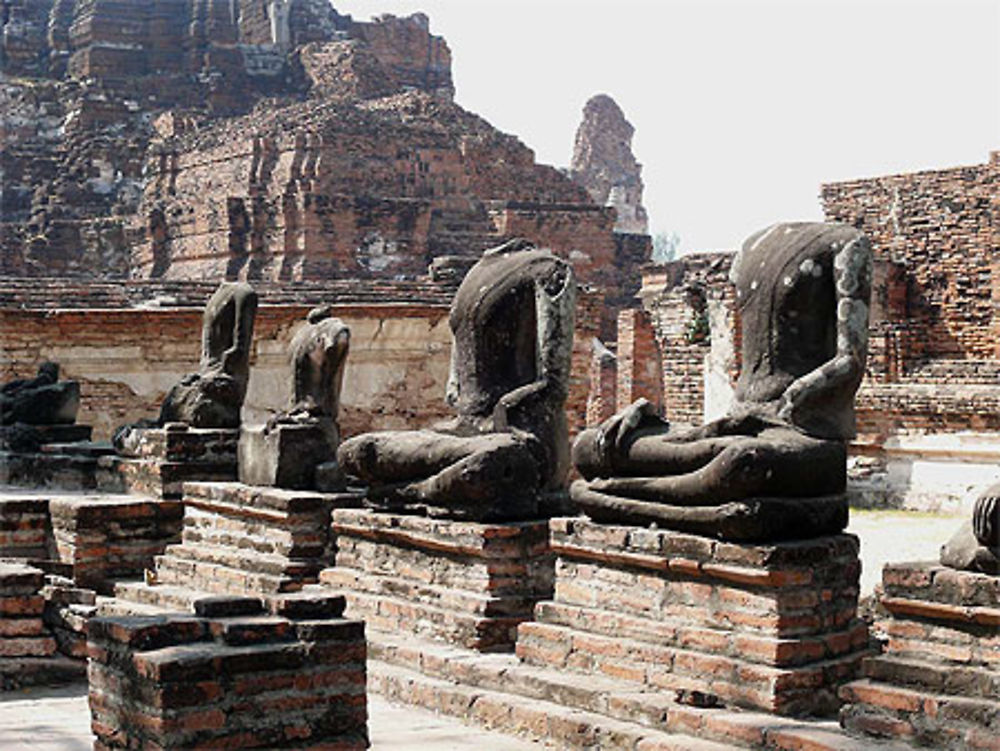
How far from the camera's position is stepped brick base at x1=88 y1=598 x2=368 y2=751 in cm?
448

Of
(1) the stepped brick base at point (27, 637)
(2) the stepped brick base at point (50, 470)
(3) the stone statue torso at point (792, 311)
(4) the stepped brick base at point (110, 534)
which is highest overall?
(3) the stone statue torso at point (792, 311)

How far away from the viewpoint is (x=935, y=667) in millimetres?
4488

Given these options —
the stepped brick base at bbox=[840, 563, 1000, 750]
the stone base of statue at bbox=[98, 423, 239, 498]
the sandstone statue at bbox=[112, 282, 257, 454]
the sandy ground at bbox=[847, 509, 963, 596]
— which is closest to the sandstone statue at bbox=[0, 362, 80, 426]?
the sandstone statue at bbox=[112, 282, 257, 454]

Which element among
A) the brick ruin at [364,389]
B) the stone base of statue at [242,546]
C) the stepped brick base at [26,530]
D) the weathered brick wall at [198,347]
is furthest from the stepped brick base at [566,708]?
the weathered brick wall at [198,347]

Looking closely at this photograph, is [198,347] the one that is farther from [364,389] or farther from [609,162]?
[609,162]

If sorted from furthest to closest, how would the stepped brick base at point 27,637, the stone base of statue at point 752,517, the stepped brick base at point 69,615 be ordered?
the stepped brick base at point 69,615 < the stepped brick base at point 27,637 < the stone base of statue at point 752,517

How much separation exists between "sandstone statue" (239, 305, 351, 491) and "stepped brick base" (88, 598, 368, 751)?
8.55 feet

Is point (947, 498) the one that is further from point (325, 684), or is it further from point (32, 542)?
point (325, 684)

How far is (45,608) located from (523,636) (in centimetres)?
247

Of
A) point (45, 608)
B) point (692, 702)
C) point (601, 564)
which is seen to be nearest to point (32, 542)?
point (45, 608)

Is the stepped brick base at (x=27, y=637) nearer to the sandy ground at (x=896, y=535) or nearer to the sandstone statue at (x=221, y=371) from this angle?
the sandstone statue at (x=221, y=371)

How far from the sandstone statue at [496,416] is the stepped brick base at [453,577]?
0.36 ft

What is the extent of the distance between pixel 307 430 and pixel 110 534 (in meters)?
1.47

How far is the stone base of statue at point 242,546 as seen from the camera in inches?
283
